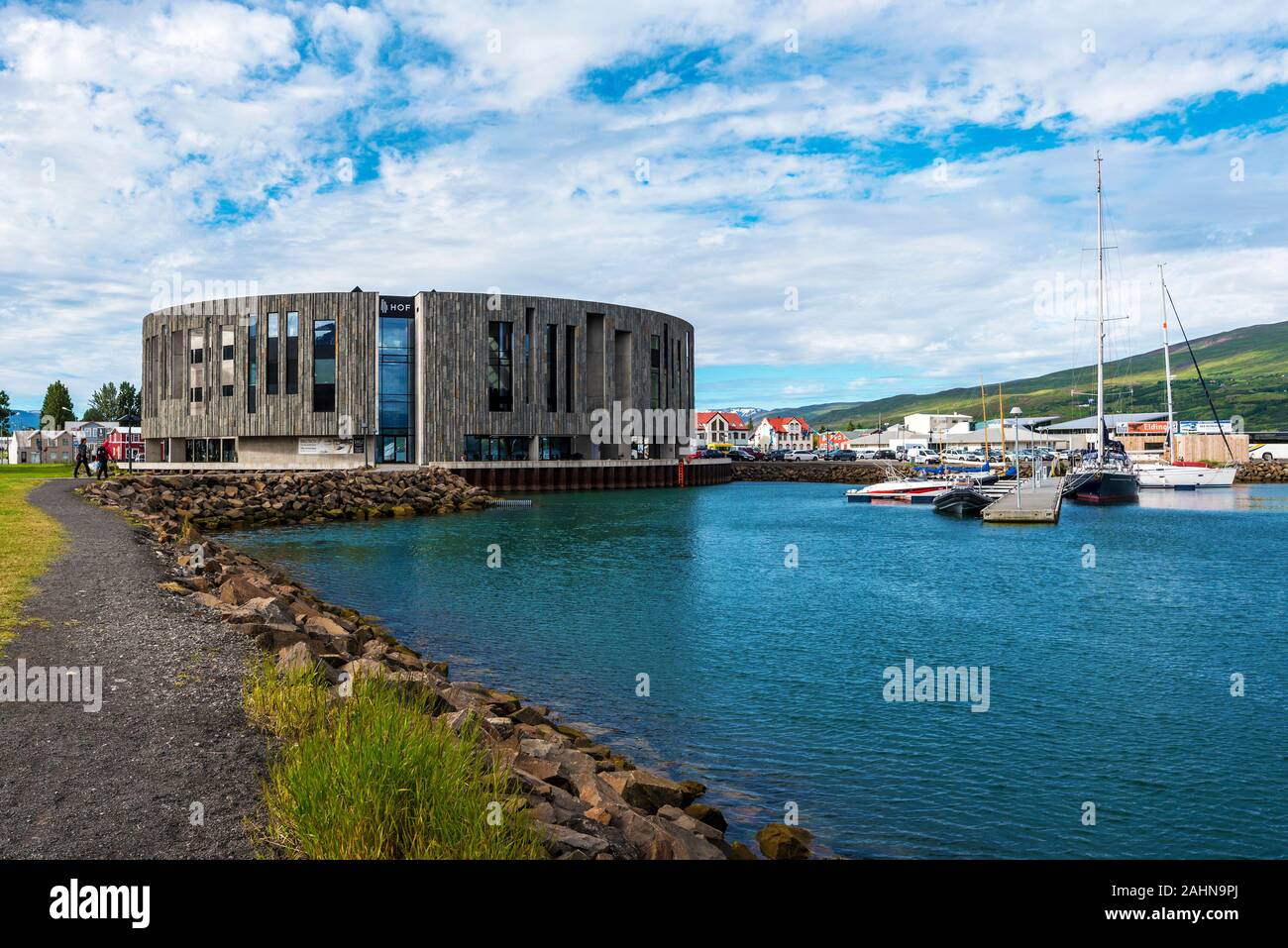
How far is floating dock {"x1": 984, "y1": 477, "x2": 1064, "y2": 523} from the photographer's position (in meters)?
48.3

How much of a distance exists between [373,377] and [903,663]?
2454 inches

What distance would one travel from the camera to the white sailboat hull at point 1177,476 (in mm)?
81062

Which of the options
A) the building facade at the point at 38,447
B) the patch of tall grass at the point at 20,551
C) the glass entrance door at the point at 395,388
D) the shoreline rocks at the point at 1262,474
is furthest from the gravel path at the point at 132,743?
the building facade at the point at 38,447

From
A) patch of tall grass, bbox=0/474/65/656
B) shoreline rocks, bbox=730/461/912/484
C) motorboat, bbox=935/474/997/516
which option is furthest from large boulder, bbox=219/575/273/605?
shoreline rocks, bbox=730/461/912/484

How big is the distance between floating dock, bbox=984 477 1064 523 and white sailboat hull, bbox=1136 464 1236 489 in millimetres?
17976

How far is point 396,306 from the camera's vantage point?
7288cm

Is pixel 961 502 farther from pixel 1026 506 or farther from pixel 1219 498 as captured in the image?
pixel 1219 498

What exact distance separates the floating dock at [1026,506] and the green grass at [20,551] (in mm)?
42760

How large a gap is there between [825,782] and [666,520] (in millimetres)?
40066

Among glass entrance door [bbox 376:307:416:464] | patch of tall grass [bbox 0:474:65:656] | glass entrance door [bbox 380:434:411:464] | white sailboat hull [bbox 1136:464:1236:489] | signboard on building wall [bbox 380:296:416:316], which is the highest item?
signboard on building wall [bbox 380:296:416:316]

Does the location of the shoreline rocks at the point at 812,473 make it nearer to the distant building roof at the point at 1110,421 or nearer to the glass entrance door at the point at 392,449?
the glass entrance door at the point at 392,449

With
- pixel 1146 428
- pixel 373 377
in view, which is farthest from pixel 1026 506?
pixel 1146 428

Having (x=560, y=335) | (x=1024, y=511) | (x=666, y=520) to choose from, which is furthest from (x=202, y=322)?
(x=1024, y=511)

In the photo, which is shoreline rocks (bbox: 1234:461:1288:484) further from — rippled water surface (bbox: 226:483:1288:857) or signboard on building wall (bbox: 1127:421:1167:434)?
rippled water surface (bbox: 226:483:1288:857)
